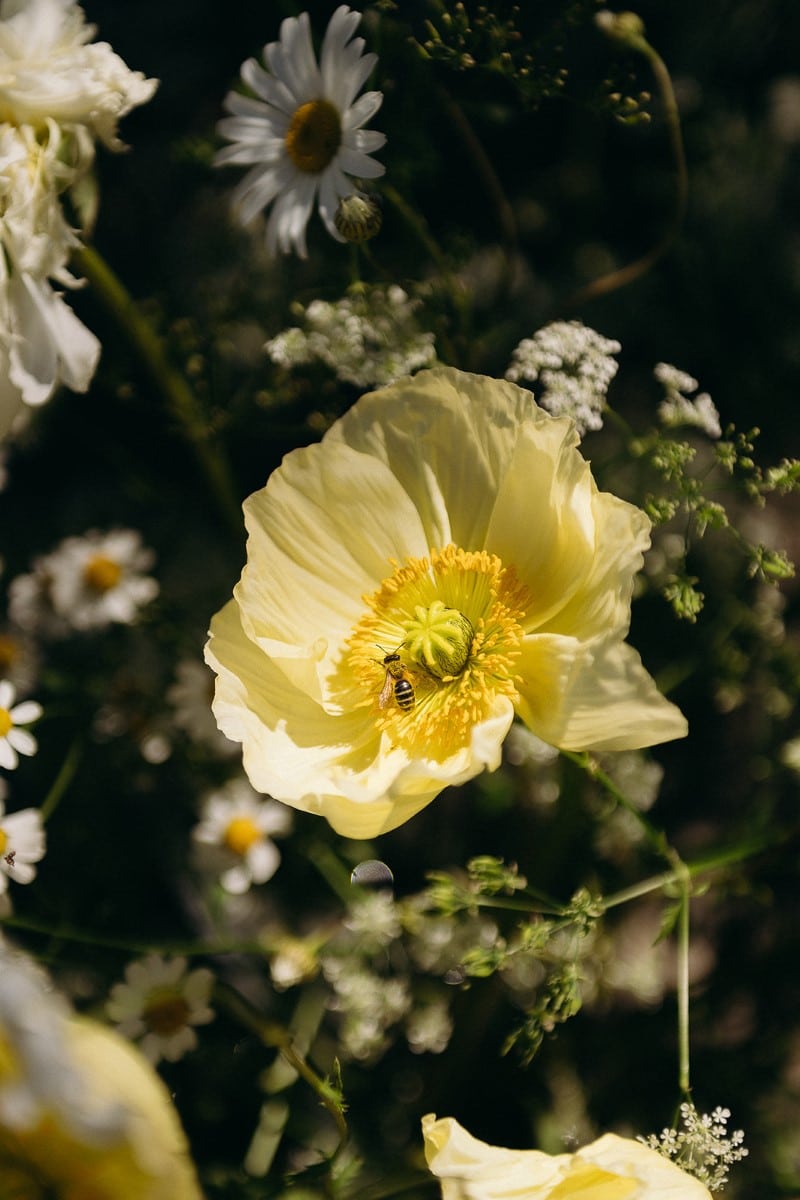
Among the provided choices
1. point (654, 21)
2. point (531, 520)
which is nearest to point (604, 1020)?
point (531, 520)

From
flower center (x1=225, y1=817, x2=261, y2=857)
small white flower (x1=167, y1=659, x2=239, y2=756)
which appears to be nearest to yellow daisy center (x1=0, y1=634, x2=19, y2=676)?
small white flower (x1=167, y1=659, x2=239, y2=756)

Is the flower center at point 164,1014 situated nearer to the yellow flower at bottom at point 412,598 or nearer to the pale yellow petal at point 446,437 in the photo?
the yellow flower at bottom at point 412,598

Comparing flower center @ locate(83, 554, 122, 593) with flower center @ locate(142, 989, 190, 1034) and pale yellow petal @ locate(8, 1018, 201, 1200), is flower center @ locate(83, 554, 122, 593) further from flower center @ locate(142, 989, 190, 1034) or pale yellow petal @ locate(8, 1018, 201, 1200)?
pale yellow petal @ locate(8, 1018, 201, 1200)

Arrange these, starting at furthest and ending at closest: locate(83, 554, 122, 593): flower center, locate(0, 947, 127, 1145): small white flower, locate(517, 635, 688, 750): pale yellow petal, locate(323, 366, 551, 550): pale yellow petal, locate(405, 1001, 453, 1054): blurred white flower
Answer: locate(83, 554, 122, 593): flower center → locate(405, 1001, 453, 1054): blurred white flower → locate(323, 366, 551, 550): pale yellow petal → locate(517, 635, 688, 750): pale yellow petal → locate(0, 947, 127, 1145): small white flower

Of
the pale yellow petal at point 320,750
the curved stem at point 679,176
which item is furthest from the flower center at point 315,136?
the pale yellow petal at point 320,750

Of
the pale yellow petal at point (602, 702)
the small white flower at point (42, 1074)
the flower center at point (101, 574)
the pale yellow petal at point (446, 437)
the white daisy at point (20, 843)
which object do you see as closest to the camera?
the small white flower at point (42, 1074)

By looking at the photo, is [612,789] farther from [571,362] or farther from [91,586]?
[91,586]
